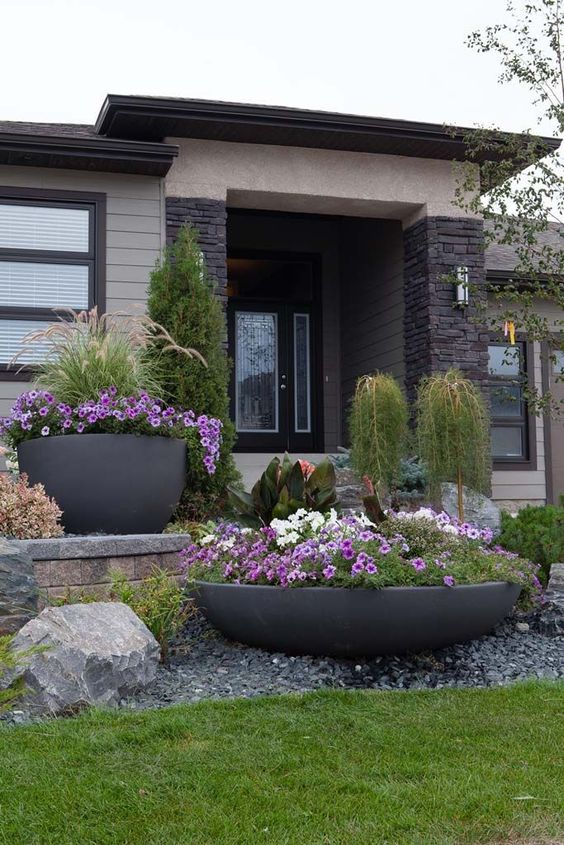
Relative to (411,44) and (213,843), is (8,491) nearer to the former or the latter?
(213,843)

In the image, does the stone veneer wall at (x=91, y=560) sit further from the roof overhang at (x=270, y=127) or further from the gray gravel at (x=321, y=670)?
the roof overhang at (x=270, y=127)

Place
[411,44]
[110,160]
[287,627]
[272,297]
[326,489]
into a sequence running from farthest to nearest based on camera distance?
1. [411,44]
2. [272,297]
3. [110,160]
4. [326,489]
5. [287,627]

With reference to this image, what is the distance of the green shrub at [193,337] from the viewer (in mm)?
7820

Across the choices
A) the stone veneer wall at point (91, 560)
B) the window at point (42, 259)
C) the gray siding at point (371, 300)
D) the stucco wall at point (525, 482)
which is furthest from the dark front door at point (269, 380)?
the stone veneer wall at point (91, 560)

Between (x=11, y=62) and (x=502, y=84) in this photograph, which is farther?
(x=11, y=62)

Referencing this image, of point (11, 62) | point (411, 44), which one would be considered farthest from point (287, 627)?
point (11, 62)

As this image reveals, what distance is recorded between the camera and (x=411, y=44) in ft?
46.6

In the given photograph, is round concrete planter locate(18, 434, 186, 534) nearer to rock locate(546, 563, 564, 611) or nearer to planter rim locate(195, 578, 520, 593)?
planter rim locate(195, 578, 520, 593)

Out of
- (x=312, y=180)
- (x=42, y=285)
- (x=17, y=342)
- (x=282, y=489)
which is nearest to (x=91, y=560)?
(x=282, y=489)

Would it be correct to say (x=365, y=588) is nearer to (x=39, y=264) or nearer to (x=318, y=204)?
(x=39, y=264)

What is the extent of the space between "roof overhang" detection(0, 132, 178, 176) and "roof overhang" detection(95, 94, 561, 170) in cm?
26

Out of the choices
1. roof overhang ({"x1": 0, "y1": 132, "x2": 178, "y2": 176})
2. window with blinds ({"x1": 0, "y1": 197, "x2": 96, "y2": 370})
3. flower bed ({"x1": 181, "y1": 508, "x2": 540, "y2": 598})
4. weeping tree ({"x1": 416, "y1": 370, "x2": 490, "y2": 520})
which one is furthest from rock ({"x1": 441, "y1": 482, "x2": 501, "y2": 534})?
roof overhang ({"x1": 0, "y1": 132, "x2": 178, "y2": 176})

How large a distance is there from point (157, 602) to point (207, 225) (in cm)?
541

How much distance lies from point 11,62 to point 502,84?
12708mm
